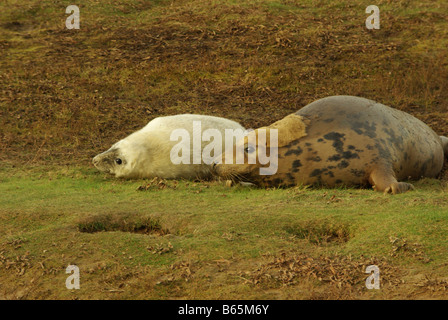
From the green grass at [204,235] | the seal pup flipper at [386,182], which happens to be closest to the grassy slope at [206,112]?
the green grass at [204,235]

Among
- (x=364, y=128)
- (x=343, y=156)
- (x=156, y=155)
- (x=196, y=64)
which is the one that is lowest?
(x=156, y=155)

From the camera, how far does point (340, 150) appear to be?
7797 mm

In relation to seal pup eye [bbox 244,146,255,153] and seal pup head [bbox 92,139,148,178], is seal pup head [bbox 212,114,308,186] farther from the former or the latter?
seal pup head [bbox 92,139,148,178]

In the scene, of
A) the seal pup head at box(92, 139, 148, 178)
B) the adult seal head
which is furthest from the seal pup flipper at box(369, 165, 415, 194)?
the seal pup head at box(92, 139, 148, 178)

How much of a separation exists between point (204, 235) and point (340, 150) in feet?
8.25

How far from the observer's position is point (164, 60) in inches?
567

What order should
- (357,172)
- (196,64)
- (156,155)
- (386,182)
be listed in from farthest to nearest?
(196,64) → (156,155) → (357,172) → (386,182)

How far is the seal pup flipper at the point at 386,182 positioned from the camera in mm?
7277

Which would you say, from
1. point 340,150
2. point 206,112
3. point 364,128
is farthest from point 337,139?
point 206,112

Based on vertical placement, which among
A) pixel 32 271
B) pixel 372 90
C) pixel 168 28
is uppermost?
pixel 168 28

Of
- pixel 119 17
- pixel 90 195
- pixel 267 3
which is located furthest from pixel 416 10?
pixel 90 195

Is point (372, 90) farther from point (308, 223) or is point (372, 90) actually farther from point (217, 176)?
point (308, 223)

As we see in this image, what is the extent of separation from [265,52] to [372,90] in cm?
276

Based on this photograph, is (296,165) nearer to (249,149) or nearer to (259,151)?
(259,151)
